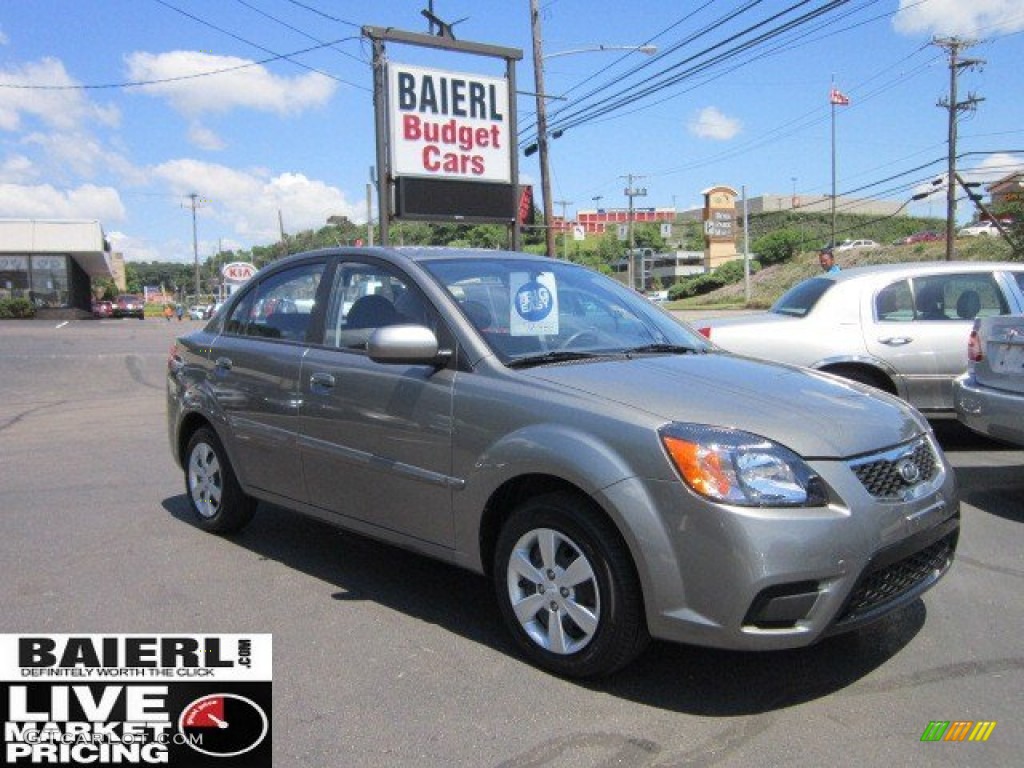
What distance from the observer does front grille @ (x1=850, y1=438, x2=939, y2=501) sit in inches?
129

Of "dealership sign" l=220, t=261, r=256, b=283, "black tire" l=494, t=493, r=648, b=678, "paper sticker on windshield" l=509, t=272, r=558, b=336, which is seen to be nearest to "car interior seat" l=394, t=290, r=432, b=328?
"paper sticker on windshield" l=509, t=272, r=558, b=336

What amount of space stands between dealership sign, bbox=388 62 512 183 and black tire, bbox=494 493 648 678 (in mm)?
11489

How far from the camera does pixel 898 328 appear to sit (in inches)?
301

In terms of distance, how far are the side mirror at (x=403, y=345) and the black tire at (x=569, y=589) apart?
0.79m

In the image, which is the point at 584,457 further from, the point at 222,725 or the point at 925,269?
the point at 925,269

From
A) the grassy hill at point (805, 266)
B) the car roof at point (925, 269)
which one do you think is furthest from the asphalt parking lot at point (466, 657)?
the grassy hill at point (805, 266)

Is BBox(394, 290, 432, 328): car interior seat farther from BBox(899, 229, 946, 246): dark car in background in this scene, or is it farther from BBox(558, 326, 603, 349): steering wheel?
BBox(899, 229, 946, 246): dark car in background

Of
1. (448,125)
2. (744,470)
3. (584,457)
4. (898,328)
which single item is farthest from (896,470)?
(448,125)

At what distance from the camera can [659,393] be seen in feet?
11.4

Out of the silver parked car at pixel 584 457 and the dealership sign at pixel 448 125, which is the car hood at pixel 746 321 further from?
the dealership sign at pixel 448 125

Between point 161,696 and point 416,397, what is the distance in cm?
162

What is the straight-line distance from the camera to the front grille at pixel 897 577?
319cm

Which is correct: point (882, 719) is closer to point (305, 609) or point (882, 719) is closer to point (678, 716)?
point (678, 716)

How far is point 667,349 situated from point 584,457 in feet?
3.96
